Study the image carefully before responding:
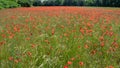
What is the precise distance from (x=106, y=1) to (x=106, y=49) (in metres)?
49.1

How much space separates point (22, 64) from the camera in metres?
4.84

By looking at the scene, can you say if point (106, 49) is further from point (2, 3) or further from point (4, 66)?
point (2, 3)

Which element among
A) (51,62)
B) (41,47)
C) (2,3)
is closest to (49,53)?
(41,47)

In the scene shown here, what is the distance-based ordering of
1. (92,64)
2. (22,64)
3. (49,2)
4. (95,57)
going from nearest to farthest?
(22,64)
(92,64)
(95,57)
(49,2)

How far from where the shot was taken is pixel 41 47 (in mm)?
6109

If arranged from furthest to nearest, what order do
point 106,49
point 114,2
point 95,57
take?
point 114,2 → point 106,49 → point 95,57

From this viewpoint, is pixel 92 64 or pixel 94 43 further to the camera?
pixel 94 43

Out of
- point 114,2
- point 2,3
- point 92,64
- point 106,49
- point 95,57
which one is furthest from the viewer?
point 114,2

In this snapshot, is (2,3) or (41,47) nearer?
(41,47)

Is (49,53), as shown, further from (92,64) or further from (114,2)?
(114,2)

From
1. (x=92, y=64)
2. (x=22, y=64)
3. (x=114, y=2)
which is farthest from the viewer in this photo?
(x=114, y=2)

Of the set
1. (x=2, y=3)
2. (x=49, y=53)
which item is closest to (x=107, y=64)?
(x=49, y=53)

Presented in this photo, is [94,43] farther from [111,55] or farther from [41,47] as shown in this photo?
[41,47]

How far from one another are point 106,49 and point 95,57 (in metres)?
0.62
